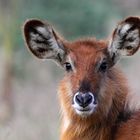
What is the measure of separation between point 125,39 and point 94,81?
0.89 m

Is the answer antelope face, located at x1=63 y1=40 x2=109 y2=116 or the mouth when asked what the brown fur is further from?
the mouth

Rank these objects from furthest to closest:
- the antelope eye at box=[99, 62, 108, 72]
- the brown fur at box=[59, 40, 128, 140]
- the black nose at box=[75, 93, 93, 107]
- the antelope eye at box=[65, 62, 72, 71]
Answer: the antelope eye at box=[65, 62, 72, 71], the antelope eye at box=[99, 62, 108, 72], the brown fur at box=[59, 40, 128, 140], the black nose at box=[75, 93, 93, 107]

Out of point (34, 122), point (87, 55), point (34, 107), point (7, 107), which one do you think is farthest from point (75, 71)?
point (7, 107)

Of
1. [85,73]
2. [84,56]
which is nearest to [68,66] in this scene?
[84,56]

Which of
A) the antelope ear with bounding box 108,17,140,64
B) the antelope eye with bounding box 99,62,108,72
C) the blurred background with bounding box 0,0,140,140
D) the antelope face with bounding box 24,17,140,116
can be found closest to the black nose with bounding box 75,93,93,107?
the antelope face with bounding box 24,17,140,116

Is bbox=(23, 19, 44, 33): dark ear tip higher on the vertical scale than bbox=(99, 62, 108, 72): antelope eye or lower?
higher

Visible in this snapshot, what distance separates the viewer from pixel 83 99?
474 inches

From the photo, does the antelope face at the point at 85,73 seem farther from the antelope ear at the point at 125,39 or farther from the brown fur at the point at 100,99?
the antelope ear at the point at 125,39

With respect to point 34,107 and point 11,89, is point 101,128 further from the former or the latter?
point 11,89

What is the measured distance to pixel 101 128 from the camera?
12.6m

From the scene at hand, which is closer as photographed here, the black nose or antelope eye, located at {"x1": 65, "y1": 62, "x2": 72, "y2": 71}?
the black nose

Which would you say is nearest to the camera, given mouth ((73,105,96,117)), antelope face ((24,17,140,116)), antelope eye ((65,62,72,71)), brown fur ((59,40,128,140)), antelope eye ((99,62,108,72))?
mouth ((73,105,96,117))

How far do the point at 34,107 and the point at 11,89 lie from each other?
19.1 feet

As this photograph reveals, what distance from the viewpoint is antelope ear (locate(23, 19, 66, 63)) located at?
12961 millimetres
